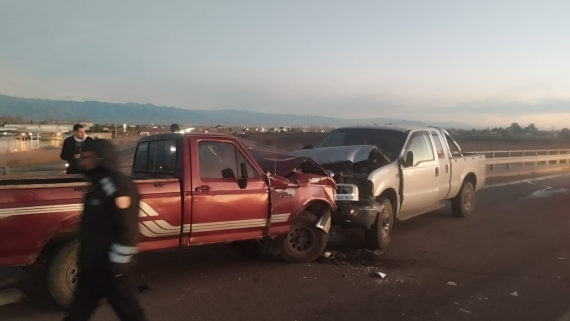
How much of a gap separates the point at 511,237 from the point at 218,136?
6.63 m

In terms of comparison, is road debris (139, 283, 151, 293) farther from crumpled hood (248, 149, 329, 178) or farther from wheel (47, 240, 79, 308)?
crumpled hood (248, 149, 329, 178)

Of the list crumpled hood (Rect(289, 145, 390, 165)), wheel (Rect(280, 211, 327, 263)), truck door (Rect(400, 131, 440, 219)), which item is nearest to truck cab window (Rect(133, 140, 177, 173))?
wheel (Rect(280, 211, 327, 263))

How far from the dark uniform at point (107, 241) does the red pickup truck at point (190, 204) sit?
1674 mm

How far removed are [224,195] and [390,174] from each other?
3.91 metres

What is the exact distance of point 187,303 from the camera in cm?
616

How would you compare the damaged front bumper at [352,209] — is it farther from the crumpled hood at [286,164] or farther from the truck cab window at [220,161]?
the truck cab window at [220,161]

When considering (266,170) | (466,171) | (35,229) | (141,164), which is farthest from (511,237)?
(35,229)

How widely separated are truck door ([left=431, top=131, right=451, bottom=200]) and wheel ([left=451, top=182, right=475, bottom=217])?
0.89m

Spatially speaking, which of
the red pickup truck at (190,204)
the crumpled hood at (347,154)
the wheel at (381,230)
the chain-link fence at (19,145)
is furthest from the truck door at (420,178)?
the chain-link fence at (19,145)

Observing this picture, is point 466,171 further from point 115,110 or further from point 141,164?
point 115,110

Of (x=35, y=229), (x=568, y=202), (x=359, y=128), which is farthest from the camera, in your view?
(x=568, y=202)

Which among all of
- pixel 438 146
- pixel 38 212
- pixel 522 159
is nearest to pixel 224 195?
pixel 38 212

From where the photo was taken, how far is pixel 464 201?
13078 mm

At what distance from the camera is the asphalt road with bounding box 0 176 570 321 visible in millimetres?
5930
